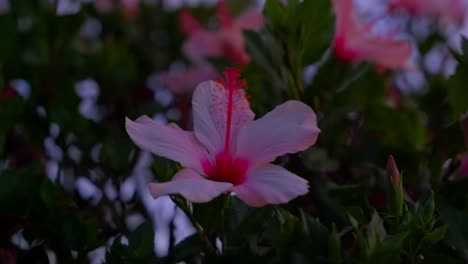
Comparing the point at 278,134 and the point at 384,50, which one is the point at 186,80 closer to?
the point at 384,50

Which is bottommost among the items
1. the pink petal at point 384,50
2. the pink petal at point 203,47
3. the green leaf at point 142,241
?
the pink petal at point 203,47

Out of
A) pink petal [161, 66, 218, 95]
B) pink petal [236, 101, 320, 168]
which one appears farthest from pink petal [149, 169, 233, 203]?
pink petal [161, 66, 218, 95]

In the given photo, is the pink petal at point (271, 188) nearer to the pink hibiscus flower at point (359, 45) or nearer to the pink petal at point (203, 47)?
the pink hibiscus flower at point (359, 45)

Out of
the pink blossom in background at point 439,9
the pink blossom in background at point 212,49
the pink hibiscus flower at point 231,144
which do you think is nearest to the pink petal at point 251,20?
the pink blossom in background at point 212,49

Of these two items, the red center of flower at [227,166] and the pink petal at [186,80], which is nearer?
the red center of flower at [227,166]

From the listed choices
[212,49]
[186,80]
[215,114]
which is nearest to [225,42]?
[212,49]

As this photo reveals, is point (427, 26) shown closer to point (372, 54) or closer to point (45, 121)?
point (372, 54)

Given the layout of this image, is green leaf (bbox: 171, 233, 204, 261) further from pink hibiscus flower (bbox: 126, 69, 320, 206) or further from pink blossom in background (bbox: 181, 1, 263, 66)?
pink blossom in background (bbox: 181, 1, 263, 66)
